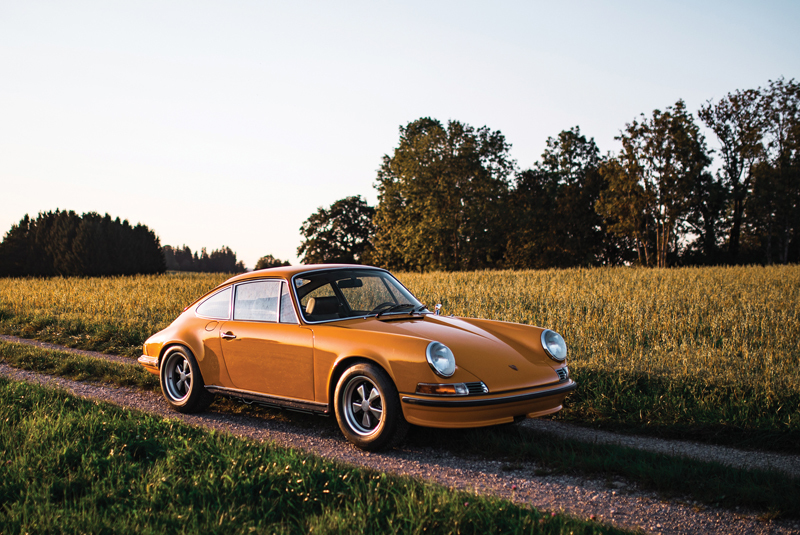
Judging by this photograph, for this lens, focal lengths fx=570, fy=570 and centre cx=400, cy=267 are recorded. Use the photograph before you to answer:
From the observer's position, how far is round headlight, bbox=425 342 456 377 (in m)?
4.48

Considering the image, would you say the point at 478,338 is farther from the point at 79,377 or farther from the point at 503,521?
the point at 79,377

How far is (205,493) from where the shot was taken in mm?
3537

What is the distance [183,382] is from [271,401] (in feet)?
5.15

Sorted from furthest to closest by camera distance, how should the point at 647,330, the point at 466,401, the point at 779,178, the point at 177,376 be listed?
the point at 779,178 → the point at 647,330 → the point at 177,376 → the point at 466,401

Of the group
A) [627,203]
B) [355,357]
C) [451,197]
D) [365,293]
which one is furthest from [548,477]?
[627,203]

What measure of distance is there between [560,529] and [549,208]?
46.6 m

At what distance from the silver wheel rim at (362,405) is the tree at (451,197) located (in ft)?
118

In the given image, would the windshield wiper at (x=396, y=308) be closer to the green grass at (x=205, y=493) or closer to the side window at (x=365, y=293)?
the side window at (x=365, y=293)

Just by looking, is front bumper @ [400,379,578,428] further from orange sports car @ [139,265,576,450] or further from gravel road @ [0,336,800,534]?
gravel road @ [0,336,800,534]

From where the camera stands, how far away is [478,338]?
510 cm

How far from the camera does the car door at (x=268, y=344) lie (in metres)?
5.29

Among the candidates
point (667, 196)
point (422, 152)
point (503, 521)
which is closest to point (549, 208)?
point (667, 196)

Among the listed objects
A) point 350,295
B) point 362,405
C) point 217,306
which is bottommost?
point 362,405

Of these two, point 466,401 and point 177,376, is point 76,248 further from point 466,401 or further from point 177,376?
point 466,401
